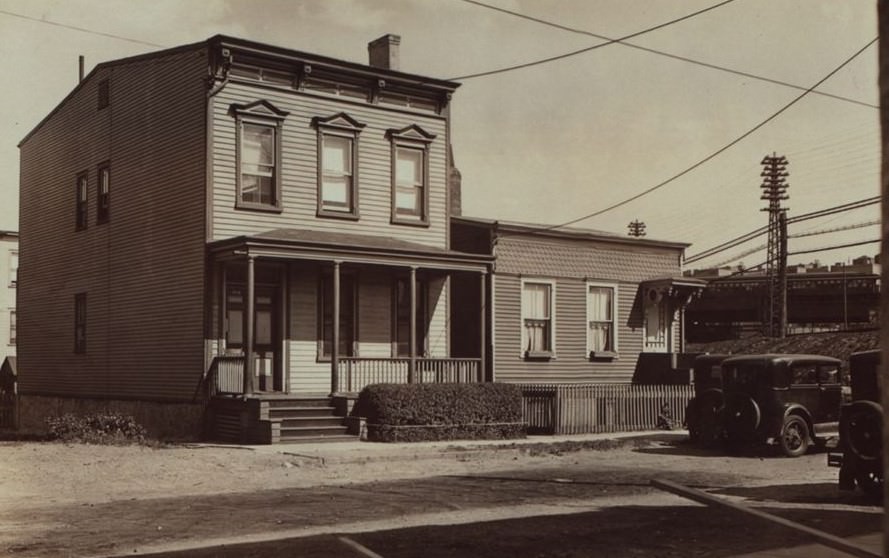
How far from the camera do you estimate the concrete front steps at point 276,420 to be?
20531 mm

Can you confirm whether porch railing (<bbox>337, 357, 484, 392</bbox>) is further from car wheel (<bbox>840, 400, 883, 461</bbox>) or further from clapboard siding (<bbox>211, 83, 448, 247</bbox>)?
car wheel (<bbox>840, 400, 883, 461</bbox>)

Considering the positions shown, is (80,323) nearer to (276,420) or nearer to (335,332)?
(335,332)

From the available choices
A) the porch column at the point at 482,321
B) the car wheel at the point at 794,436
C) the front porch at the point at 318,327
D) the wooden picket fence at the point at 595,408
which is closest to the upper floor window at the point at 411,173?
the front porch at the point at 318,327

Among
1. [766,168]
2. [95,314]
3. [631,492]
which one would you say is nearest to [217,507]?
[631,492]

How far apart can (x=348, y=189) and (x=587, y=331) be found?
8.66 meters

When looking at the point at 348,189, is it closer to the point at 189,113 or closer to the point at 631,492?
the point at 189,113

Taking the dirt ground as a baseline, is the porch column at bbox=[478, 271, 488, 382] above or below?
above

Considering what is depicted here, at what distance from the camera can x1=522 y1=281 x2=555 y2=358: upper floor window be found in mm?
27906

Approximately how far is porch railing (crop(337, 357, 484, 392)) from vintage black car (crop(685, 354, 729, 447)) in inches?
219

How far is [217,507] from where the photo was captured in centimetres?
1220

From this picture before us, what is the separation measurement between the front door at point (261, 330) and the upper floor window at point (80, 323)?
7021 millimetres

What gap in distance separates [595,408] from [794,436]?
19.7 feet

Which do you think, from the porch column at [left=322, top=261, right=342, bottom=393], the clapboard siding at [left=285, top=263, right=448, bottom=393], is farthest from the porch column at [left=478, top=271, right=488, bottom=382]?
the porch column at [left=322, top=261, right=342, bottom=393]

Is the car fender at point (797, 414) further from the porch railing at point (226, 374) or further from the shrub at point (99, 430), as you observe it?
the shrub at point (99, 430)
